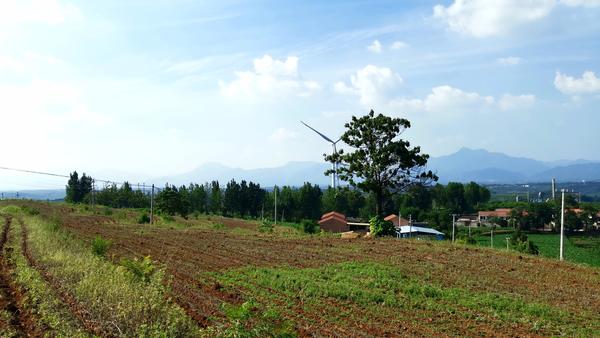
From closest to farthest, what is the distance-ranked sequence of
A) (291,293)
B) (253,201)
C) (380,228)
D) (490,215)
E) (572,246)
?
1. (291,293)
2. (380,228)
3. (572,246)
4. (253,201)
5. (490,215)

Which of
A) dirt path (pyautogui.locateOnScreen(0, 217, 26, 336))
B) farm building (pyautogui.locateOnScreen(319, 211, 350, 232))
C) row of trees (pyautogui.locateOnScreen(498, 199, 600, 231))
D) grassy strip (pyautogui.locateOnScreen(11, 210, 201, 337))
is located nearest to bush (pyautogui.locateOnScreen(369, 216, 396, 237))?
grassy strip (pyautogui.locateOnScreen(11, 210, 201, 337))

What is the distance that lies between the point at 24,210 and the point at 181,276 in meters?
38.1

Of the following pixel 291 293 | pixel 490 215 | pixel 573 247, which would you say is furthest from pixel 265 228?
pixel 490 215

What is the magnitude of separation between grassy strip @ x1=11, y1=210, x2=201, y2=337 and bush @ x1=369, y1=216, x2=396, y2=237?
19.1 meters

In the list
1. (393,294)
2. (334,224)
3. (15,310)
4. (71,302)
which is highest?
(71,302)

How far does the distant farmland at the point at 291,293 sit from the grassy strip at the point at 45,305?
0.12 feet

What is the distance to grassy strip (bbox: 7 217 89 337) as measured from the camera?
8.44 m

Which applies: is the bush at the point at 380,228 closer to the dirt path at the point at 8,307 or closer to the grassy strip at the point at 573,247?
the grassy strip at the point at 573,247

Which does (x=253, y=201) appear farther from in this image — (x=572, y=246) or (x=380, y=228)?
(x=380, y=228)

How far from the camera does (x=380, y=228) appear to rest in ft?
100

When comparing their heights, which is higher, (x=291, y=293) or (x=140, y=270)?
(x=140, y=270)

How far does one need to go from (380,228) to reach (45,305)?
22968 millimetres

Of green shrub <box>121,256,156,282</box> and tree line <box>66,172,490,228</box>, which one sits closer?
green shrub <box>121,256,156,282</box>

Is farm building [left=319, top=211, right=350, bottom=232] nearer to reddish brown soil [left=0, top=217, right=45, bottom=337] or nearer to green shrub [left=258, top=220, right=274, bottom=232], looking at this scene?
green shrub [left=258, top=220, right=274, bottom=232]
